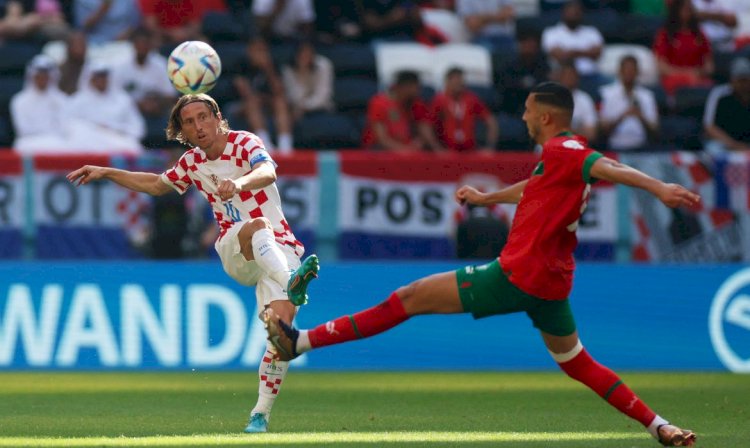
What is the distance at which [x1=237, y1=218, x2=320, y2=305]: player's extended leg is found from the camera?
8320 millimetres

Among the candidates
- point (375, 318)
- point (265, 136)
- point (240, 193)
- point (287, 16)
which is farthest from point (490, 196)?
point (287, 16)

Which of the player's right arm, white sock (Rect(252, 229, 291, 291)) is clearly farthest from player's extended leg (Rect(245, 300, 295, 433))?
the player's right arm

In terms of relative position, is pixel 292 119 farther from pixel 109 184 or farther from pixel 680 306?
pixel 680 306

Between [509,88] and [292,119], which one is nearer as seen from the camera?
[292,119]

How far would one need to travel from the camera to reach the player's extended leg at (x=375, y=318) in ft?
26.7

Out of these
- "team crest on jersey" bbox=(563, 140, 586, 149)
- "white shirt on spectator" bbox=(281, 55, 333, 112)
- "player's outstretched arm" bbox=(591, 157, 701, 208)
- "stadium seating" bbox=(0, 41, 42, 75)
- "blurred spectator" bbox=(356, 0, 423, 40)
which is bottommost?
"white shirt on spectator" bbox=(281, 55, 333, 112)

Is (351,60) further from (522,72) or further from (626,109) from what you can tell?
(626,109)

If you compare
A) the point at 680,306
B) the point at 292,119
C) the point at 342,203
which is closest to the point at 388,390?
the point at 342,203

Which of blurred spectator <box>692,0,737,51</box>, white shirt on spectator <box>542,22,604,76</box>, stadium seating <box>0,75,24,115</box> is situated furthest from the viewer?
blurred spectator <box>692,0,737,51</box>

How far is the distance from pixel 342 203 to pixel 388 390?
3086mm

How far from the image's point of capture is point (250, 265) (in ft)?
29.6

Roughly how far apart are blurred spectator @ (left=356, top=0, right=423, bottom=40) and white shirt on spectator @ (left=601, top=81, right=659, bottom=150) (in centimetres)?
283

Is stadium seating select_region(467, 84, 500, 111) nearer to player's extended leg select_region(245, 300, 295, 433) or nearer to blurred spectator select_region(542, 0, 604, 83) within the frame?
blurred spectator select_region(542, 0, 604, 83)

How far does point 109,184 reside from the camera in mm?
15102
